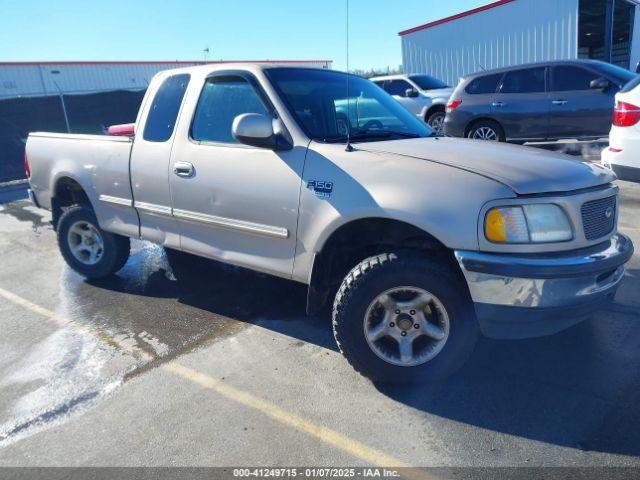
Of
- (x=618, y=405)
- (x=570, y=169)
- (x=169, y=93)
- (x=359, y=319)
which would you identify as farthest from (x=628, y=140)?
(x=169, y=93)

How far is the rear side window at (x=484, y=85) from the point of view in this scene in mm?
10195

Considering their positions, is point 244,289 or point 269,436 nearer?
point 269,436

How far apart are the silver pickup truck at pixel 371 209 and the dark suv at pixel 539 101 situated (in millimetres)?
6514

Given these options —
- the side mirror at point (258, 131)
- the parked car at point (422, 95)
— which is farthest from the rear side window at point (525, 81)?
the side mirror at point (258, 131)

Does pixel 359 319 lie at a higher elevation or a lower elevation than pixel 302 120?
lower

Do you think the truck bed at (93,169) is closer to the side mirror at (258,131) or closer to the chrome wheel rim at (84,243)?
the chrome wheel rim at (84,243)

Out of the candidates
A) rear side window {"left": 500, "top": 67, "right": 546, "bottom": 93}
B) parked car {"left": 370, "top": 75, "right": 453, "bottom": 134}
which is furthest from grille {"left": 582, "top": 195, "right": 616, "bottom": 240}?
parked car {"left": 370, "top": 75, "right": 453, "bottom": 134}

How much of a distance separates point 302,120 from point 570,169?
66.4 inches

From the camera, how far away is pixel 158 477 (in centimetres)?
240

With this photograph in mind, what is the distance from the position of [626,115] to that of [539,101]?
4334mm

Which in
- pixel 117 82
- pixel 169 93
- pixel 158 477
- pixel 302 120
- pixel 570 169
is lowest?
pixel 158 477

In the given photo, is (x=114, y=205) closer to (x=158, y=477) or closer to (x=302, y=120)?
(x=302, y=120)

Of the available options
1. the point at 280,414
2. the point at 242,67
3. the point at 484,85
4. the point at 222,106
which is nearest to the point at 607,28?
the point at 484,85

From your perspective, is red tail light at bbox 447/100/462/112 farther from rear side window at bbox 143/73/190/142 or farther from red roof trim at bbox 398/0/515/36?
red roof trim at bbox 398/0/515/36
